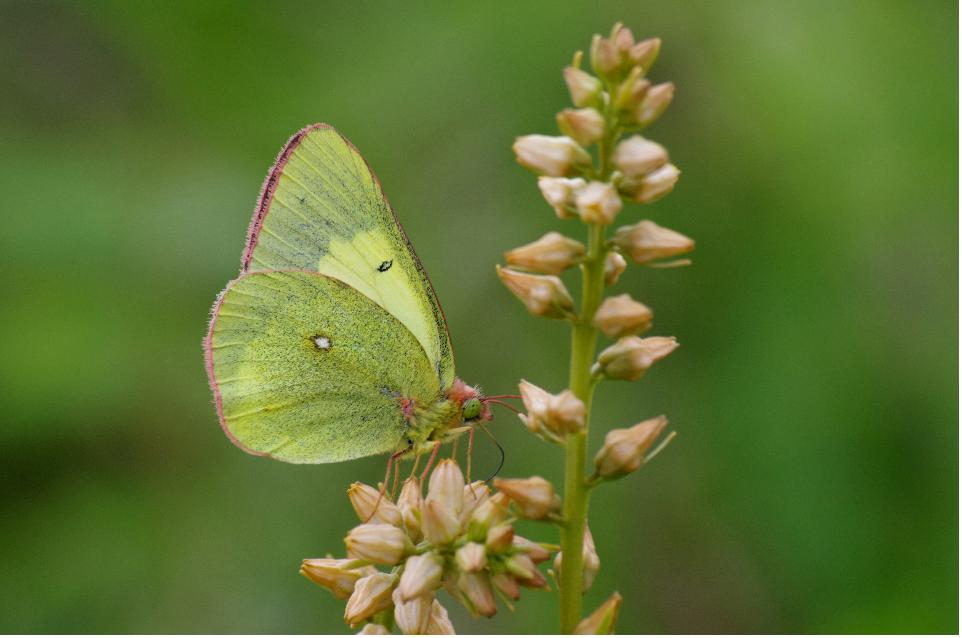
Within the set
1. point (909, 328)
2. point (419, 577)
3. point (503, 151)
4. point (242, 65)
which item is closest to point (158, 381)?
point (242, 65)

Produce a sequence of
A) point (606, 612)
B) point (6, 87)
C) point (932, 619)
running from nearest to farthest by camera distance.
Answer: point (606, 612) < point (932, 619) < point (6, 87)

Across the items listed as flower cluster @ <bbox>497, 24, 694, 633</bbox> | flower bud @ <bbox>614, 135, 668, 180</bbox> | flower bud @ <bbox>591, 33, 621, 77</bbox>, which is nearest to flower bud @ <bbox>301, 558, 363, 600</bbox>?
flower cluster @ <bbox>497, 24, 694, 633</bbox>

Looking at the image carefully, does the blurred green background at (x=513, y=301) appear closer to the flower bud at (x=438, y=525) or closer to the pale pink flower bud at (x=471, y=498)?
the pale pink flower bud at (x=471, y=498)

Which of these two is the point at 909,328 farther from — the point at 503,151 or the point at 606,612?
the point at 606,612

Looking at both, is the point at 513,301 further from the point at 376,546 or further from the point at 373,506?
the point at 376,546

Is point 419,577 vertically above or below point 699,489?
above

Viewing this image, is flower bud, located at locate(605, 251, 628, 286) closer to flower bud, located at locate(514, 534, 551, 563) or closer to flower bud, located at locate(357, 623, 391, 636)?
flower bud, located at locate(514, 534, 551, 563)

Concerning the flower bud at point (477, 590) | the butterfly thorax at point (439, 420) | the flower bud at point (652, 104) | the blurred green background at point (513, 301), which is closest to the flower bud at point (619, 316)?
the flower bud at point (652, 104)

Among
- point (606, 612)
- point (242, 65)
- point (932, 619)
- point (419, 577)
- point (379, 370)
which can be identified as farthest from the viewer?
point (242, 65)
